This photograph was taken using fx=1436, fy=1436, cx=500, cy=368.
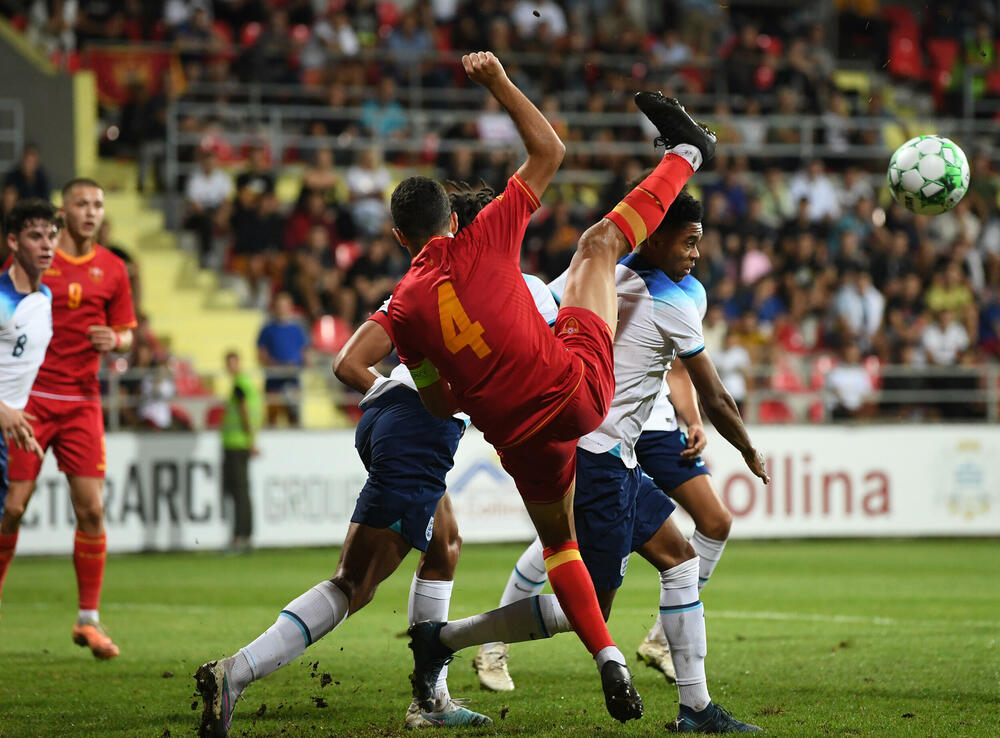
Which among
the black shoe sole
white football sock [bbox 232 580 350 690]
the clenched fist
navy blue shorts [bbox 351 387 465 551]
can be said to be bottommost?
white football sock [bbox 232 580 350 690]

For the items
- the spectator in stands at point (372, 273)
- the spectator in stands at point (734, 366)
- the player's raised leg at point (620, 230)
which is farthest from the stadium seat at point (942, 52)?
the player's raised leg at point (620, 230)

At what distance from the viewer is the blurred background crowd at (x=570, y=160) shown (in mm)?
18625

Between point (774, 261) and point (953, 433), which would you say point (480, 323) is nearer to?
point (953, 433)

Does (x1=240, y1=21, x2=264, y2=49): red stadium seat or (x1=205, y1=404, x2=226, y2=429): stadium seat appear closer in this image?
(x1=205, y1=404, x2=226, y2=429): stadium seat

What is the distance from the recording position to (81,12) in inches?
848

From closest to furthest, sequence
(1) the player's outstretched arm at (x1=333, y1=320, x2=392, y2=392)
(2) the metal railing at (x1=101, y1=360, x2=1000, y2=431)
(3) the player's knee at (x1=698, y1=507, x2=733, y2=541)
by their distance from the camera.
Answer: (1) the player's outstretched arm at (x1=333, y1=320, x2=392, y2=392) < (3) the player's knee at (x1=698, y1=507, x2=733, y2=541) < (2) the metal railing at (x1=101, y1=360, x2=1000, y2=431)

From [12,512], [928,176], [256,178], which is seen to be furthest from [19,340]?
[256,178]

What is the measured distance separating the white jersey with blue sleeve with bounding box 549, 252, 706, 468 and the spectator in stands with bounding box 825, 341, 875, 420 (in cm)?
1223

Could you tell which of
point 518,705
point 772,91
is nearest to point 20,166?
point 772,91

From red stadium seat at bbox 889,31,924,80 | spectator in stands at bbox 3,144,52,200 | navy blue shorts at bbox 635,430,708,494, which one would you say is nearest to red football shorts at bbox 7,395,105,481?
navy blue shorts at bbox 635,430,708,494

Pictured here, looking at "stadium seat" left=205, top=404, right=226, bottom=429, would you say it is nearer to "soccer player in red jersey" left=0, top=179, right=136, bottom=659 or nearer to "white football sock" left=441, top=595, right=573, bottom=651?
"soccer player in red jersey" left=0, top=179, right=136, bottom=659

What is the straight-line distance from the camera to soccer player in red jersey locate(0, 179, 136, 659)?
8.57 m

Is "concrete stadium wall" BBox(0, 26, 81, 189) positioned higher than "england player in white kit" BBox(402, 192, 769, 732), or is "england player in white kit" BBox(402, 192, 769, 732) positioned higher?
"concrete stadium wall" BBox(0, 26, 81, 189)

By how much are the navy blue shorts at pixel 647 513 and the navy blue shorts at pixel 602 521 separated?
30 cm
